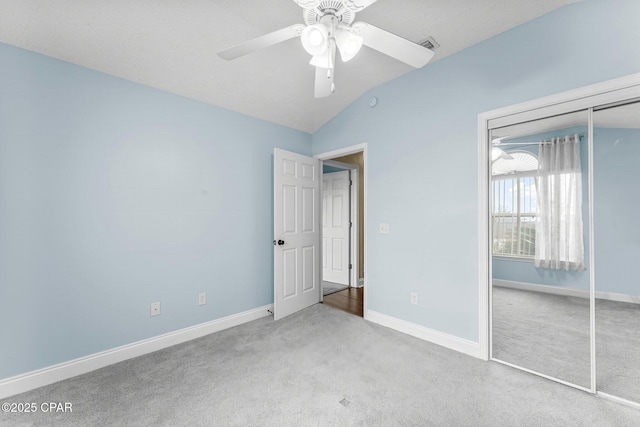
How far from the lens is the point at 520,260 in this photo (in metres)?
2.21

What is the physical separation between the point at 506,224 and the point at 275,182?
7.85 ft

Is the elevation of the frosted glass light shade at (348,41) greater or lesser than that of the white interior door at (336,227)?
Answer: greater

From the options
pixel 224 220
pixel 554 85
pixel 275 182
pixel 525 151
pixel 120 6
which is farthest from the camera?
pixel 275 182

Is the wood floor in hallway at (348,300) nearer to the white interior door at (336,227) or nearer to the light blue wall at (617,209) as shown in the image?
the white interior door at (336,227)

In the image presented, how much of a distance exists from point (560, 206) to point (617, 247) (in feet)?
1.34

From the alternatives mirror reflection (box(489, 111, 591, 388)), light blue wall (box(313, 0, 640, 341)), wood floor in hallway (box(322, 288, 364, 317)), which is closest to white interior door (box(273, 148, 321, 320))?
wood floor in hallway (box(322, 288, 364, 317))

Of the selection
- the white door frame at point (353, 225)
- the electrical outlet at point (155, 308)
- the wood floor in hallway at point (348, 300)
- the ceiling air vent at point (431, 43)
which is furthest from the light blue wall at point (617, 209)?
the electrical outlet at point (155, 308)

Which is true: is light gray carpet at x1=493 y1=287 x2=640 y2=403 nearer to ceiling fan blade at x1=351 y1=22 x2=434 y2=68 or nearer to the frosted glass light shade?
ceiling fan blade at x1=351 y1=22 x2=434 y2=68

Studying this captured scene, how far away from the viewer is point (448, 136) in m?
2.47

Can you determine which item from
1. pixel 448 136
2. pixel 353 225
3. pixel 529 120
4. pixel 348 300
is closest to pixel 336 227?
pixel 353 225

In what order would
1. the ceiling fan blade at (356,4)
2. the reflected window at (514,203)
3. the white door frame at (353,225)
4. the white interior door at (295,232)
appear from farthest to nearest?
1. the white door frame at (353,225)
2. the white interior door at (295,232)
3. the reflected window at (514,203)
4. the ceiling fan blade at (356,4)

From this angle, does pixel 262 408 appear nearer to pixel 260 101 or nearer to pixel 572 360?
pixel 572 360

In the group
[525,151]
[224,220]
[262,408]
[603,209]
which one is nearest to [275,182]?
[224,220]

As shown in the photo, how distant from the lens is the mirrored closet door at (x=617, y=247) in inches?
67.7
